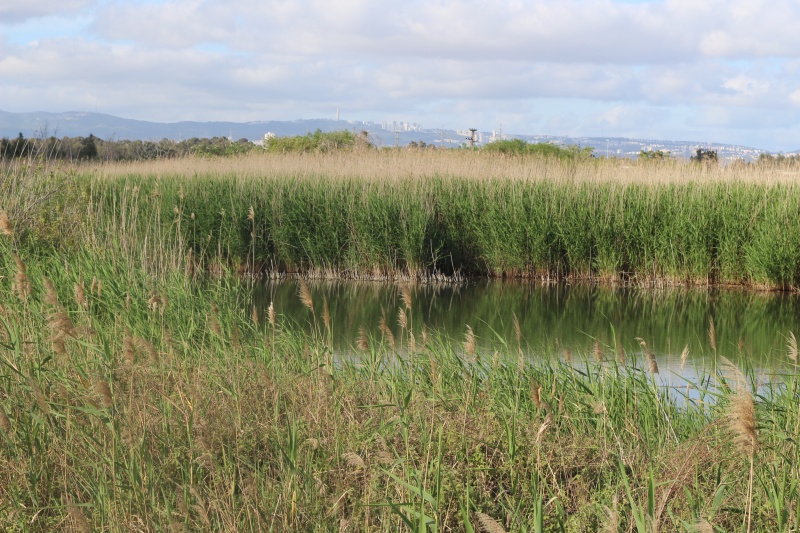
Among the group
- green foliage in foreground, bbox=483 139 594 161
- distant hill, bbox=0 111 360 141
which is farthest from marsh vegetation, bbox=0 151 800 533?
distant hill, bbox=0 111 360 141

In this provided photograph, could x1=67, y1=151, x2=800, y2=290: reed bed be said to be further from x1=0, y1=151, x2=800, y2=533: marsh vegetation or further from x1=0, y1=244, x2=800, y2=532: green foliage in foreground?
x1=0, y1=244, x2=800, y2=532: green foliage in foreground

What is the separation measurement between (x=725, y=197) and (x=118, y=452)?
11850mm

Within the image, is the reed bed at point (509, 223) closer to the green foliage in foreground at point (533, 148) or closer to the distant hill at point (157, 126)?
the green foliage in foreground at point (533, 148)

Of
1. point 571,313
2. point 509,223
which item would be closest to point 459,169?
point 509,223

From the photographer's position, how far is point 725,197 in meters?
13.2

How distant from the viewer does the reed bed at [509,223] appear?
509 inches

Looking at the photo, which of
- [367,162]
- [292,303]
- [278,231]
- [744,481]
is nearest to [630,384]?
Answer: [744,481]

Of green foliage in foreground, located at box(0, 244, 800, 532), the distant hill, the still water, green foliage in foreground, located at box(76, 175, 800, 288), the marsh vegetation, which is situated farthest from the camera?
the distant hill

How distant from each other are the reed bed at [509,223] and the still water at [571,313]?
0.48m

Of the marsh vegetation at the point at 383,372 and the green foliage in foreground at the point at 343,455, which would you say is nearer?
the green foliage in foreground at the point at 343,455

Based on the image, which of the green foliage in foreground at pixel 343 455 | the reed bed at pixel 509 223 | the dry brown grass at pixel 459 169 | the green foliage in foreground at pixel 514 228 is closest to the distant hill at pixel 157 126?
the dry brown grass at pixel 459 169

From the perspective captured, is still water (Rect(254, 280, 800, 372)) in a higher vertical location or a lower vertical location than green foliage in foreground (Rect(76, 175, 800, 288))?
lower

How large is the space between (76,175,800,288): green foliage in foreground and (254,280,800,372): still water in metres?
0.49

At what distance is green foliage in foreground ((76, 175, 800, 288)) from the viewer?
1290cm
